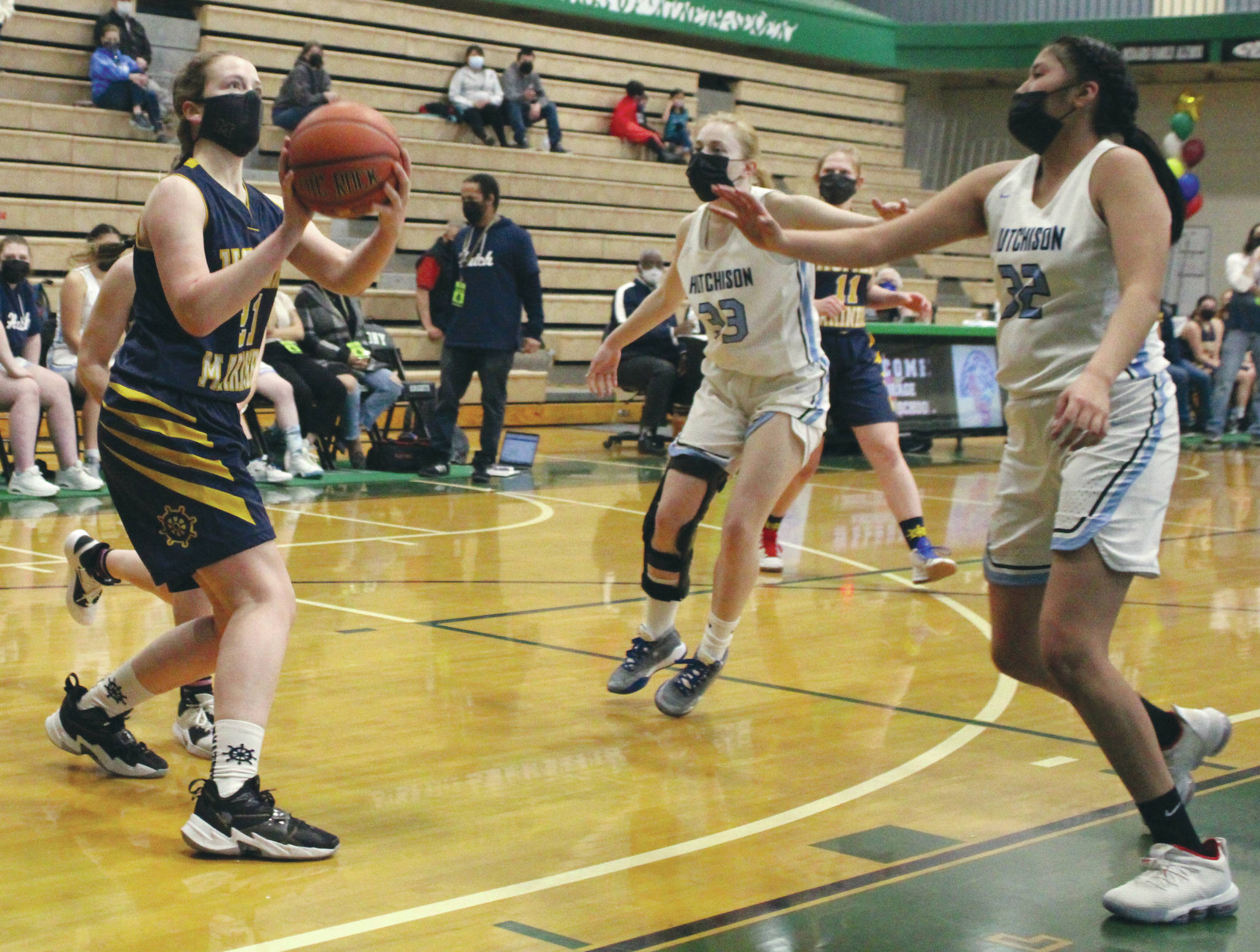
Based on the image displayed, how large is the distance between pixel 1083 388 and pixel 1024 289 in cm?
43

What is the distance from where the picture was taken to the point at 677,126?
18.6 metres

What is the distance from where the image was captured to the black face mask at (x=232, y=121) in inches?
137

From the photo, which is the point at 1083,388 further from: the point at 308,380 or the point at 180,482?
the point at 308,380

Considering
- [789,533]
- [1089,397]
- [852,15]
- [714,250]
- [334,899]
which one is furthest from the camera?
[852,15]

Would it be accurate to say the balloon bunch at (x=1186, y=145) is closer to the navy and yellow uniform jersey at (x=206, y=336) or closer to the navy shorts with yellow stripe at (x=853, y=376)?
the navy shorts with yellow stripe at (x=853, y=376)

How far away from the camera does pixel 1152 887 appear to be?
3.02m

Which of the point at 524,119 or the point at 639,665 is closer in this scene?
the point at 639,665

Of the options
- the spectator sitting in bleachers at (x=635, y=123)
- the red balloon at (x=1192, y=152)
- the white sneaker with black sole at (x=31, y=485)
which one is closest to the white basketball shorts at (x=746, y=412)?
the white sneaker with black sole at (x=31, y=485)

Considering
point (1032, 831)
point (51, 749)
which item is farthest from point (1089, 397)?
point (51, 749)

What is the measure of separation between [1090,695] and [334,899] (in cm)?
151

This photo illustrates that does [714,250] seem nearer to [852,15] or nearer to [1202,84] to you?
[852,15]

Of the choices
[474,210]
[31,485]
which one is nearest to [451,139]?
[474,210]

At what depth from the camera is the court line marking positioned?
285 cm

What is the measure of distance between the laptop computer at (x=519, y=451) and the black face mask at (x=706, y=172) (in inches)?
263
